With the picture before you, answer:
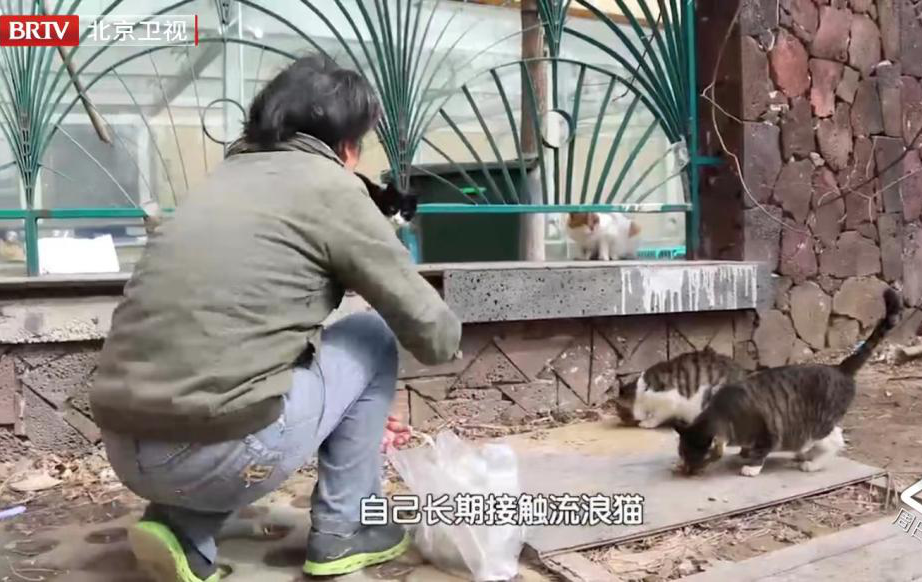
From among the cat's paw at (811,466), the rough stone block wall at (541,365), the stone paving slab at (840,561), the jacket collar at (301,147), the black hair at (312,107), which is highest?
the black hair at (312,107)

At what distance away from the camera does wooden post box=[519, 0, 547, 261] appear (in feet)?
11.9

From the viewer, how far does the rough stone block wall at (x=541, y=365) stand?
2969 mm

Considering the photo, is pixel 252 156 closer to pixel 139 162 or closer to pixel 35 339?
pixel 35 339

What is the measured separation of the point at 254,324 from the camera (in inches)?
60.3

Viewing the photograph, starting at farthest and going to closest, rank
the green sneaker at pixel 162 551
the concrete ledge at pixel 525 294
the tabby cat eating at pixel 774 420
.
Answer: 1. the concrete ledge at pixel 525 294
2. the tabby cat eating at pixel 774 420
3. the green sneaker at pixel 162 551

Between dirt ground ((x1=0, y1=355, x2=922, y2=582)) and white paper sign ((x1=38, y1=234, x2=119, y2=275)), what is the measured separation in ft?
2.62

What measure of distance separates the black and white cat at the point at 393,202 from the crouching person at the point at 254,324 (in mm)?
335

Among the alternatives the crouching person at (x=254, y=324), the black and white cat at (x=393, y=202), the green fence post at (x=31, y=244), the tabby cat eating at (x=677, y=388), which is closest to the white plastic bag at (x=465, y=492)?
the crouching person at (x=254, y=324)

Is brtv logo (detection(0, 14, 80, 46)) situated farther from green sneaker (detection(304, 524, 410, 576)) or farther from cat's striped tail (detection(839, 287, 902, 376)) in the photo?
cat's striped tail (detection(839, 287, 902, 376))

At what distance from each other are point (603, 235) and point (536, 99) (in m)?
0.77

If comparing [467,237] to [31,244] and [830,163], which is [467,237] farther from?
[31,244]

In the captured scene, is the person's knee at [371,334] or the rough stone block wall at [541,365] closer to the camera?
the person's knee at [371,334]

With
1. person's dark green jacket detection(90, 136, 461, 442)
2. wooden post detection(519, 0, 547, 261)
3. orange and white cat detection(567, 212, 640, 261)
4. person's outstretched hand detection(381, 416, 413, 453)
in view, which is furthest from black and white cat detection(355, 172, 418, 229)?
orange and white cat detection(567, 212, 640, 261)

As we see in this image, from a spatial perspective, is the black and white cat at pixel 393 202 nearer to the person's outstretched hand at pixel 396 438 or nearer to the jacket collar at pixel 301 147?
the jacket collar at pixel 301 147
